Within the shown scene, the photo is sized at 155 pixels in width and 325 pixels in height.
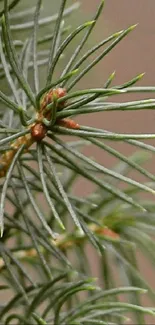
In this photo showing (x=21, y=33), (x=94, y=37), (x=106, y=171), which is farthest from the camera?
(x=94, y=37)

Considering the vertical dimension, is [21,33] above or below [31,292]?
above

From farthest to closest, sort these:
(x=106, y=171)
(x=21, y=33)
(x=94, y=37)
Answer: (x=94, y=37), (x=21, y=33), (x=106, y=171)

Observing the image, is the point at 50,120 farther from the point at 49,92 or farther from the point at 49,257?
the point at 49,257

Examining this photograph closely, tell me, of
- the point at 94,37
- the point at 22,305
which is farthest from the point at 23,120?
the point at 94,37

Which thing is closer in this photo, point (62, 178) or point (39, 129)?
point (39, 129)

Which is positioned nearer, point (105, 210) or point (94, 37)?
point (105, 210)

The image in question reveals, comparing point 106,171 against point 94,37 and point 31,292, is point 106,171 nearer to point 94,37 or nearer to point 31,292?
point 31,292

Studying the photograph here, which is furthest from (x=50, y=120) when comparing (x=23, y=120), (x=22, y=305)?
(x=22, y=305)
